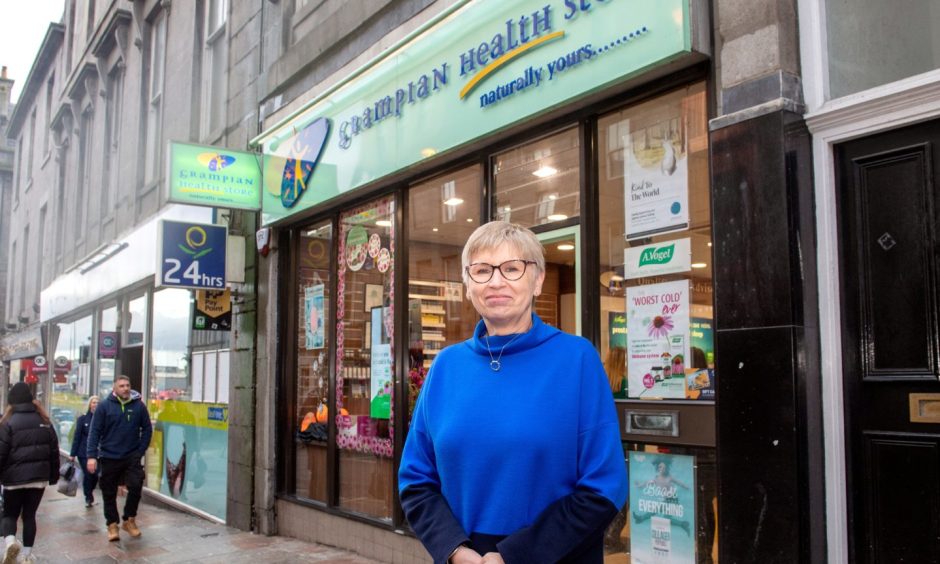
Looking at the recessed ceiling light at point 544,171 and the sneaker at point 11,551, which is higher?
the recessed ceiling light at point 544,171

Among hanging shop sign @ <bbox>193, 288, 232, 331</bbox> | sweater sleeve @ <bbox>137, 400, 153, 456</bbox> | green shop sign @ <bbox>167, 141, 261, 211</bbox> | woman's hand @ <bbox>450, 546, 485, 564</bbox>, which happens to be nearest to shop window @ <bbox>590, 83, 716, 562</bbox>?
woman's hand @ <bbox>450, 546, 485, 564</bbox>

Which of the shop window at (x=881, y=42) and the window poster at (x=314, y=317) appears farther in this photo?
the window poster at (x=314, y=317)

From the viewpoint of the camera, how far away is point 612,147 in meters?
5.66

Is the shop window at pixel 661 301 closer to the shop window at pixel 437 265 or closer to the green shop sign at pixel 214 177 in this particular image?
the shop window at pixel 437 265

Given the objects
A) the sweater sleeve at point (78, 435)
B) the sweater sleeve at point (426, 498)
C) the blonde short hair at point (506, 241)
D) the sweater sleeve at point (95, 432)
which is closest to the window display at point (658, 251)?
the blonde short hair at point (506, 241)

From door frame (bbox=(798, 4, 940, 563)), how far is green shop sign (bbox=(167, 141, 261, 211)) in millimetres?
7153

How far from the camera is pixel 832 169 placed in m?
4.21

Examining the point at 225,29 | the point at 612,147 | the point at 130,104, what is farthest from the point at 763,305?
the point at 130,104

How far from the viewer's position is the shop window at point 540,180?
19.7 feet

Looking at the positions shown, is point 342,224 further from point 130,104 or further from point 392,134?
point 130,104

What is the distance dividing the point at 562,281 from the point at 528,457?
3.65 meters

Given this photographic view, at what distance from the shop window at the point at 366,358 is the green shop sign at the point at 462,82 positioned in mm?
508

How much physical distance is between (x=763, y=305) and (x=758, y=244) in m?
0.31

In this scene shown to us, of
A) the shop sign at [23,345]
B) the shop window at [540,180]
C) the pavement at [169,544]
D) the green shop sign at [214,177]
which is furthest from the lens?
the shop sign at [23,345]
